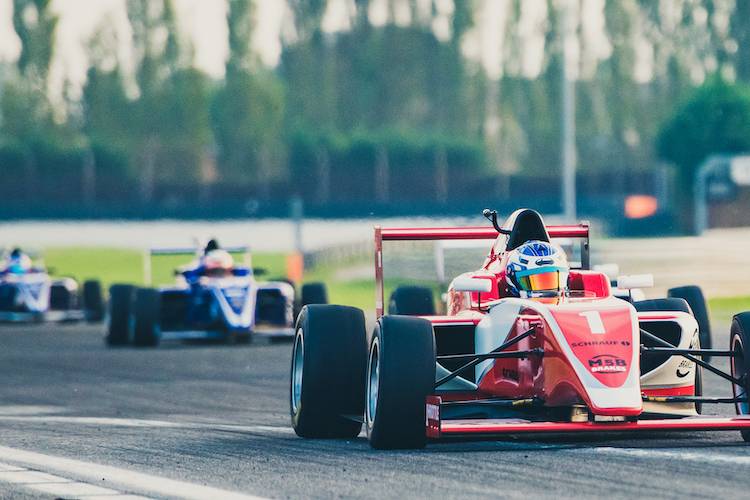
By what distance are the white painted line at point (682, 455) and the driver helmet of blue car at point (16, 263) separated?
24.1 meters

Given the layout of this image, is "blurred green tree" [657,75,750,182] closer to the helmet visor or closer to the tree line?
the tree line

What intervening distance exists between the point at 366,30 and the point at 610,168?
14339 millimetres

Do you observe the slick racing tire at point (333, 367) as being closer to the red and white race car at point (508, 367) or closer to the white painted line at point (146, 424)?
the red and white race car at point (508, 367)

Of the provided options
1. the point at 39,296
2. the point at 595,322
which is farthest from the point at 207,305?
the point at 595,322

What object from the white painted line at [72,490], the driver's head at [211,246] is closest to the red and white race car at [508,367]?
the white painted line at [72,490]

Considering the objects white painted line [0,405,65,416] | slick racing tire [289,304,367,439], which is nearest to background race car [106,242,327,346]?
white painted line [0,405,65,416]


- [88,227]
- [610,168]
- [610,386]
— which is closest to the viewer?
[610,386]

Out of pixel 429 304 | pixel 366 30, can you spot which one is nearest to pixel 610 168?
pixel 366 30

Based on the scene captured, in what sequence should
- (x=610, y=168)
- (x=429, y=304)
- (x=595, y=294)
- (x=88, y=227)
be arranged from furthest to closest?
(x=610, y=168)
(x=88, y=227)
(x=429, y=304)
(x=595, y=294)

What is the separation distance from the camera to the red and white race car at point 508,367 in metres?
10.1

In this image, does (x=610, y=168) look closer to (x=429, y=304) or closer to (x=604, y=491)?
(x=429, y=304)

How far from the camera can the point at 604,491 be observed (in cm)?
849

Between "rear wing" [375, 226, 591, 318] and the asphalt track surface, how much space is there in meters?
1.17

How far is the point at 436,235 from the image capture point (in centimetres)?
1316
